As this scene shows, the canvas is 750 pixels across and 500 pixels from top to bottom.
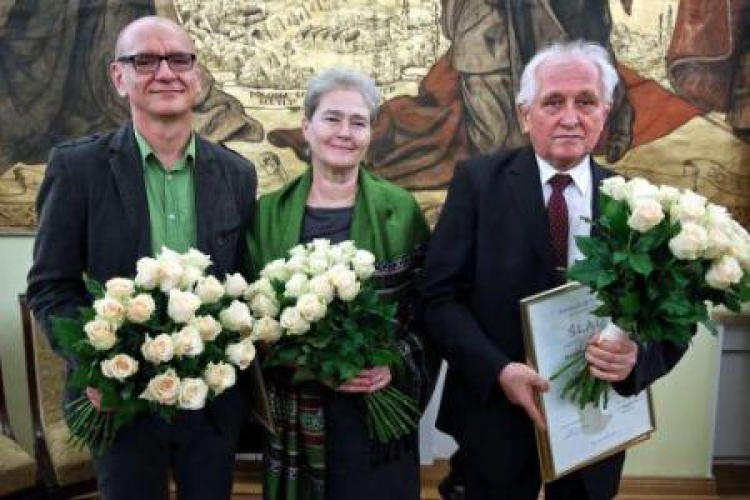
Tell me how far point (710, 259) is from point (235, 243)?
1300 mm

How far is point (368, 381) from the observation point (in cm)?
202

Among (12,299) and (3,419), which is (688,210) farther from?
(12,299)

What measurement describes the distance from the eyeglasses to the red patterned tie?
1101 millimetres

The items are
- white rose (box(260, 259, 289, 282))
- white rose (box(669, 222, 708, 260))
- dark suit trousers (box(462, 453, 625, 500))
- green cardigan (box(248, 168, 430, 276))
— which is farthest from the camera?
green cardigan (box(248, 168, 430, 276))

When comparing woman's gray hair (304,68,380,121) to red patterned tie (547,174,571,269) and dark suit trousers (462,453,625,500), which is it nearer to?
red patterned tie (547,174,571,269)

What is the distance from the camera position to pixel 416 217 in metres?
2.30

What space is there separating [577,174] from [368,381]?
2.71 feet

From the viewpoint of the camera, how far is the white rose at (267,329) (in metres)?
1.83

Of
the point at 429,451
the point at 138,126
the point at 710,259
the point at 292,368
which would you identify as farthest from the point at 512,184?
the point at 429,451

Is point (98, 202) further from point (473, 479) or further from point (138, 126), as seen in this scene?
point (473, 479)

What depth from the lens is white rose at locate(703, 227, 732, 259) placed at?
1.55 m

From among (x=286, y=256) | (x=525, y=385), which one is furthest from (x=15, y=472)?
(x=525, y=385)

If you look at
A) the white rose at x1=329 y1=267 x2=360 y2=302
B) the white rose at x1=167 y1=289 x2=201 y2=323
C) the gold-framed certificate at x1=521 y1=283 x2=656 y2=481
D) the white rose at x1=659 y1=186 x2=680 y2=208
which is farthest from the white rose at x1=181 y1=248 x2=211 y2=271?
the white rose at x1=659 y1=186 x2=680 y2=208

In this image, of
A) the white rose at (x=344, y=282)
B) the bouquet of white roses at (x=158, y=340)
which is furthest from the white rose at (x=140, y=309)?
the white rose at (x=344, y=282)
